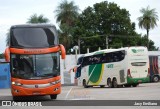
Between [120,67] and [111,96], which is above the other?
[120,67]

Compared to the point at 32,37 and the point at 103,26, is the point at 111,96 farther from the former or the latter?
the point at 103,26

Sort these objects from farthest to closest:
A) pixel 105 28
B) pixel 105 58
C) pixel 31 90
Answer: pixel 105 28, pixel 105 58, pixel 31 90

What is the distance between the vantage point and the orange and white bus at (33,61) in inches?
831

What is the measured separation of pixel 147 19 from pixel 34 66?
6460 centimetres

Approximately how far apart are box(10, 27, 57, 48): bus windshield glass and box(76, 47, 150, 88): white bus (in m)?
14.1

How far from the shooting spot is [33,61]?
70.5ft

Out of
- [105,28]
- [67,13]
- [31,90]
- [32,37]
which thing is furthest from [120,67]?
[67,13]

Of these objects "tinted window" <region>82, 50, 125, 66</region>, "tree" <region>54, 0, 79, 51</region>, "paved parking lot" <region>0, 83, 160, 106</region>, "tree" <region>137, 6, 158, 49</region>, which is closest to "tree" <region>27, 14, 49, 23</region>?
"tree" <region>54, 0, 79, 51</region>

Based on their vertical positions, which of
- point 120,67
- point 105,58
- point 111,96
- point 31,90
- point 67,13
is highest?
point 67,13

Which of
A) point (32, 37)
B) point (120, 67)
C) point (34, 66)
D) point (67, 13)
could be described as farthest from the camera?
point (67, 13)

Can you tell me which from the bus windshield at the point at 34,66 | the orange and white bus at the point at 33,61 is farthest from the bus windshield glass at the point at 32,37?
the bus windshield at the point at 34,66

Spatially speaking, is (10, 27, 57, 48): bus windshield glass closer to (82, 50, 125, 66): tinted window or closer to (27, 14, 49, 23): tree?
A: (82, 50, 125, 66): tinted window

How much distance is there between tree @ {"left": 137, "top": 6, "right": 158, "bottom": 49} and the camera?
83456mm

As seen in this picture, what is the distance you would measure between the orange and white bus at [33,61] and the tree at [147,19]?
63.3 m
